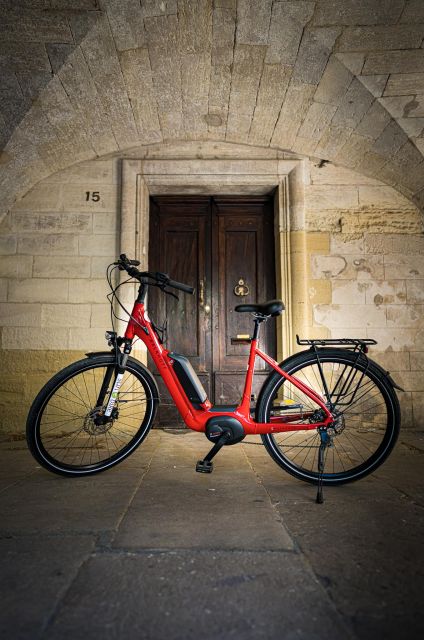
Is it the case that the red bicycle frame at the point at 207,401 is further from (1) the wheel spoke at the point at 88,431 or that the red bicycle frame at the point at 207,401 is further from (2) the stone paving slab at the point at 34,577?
(2) the stone paving slab at the point at 34,577

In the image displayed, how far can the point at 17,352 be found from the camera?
3633 mm

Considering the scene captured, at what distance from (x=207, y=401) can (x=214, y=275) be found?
237cm

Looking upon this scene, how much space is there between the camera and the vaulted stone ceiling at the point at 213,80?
259 centimetres

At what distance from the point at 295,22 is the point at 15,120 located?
2581mm

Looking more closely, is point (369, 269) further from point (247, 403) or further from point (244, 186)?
point (247, 403)

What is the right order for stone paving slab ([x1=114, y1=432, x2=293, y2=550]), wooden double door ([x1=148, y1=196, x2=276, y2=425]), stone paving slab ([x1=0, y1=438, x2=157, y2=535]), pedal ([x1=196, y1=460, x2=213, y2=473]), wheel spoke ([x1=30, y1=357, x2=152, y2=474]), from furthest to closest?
1. wooden double door ([x1=148, y1=196, x2=276, y2=425])
2. wheel spoke ([x1=30, y1=357, x2=152, y2=474])
3. pedal ([x1=196, y1=460, x2=213, y2=473])
4. stone paving slab ([x1=0, y1=438, x2=157, y2=535])
5. stone paving slab ([x1=114, y1=432, x2=293, y2=550])

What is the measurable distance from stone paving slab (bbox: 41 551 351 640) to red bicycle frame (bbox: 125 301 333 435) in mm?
785

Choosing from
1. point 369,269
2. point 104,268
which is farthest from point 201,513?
point 369,269

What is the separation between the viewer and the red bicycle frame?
5.94 ft

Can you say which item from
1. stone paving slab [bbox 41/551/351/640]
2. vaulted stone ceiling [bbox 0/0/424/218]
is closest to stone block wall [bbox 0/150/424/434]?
vaulted stone ceiling [bbox 0/0/424/218]

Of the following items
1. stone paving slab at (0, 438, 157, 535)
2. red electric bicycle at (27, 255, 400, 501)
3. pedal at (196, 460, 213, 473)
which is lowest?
stone paving slab at (0, 438, 157, 535)

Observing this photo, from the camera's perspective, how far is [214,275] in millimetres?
4105

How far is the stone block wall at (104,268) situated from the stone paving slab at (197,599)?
2.89 m

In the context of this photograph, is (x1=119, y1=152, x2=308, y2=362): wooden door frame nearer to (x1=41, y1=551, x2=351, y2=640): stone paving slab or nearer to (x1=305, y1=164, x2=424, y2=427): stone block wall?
(x1=305, y1=164, x2=424, y2=427): stone block wall
